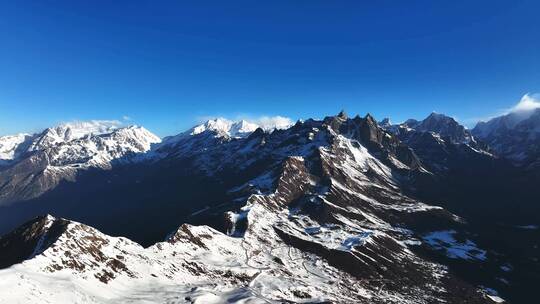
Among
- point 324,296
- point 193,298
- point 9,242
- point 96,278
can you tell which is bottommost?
point 324,296

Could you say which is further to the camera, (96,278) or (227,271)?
(227,271)

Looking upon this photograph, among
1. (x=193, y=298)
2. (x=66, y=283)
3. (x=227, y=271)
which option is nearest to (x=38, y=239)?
(x=66, y=283)

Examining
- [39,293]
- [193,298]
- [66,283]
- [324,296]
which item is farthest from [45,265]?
[324,296]

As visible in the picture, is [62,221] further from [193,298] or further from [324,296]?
[324,296]

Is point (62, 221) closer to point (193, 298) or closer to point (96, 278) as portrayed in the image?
point (96, 278)

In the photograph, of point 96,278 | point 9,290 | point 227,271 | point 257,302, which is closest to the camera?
point 9,290

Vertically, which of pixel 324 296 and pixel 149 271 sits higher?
pixel 149 271

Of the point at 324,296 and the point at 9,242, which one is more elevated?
the point at 9,242

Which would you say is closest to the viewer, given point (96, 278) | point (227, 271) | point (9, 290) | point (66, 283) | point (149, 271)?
point (9, 290)

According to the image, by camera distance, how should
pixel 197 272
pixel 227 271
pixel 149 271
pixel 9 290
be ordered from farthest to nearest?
1. pixel 227 271
2. pixel 197 272
3. pixel 149 271
4. pixel 9 290
